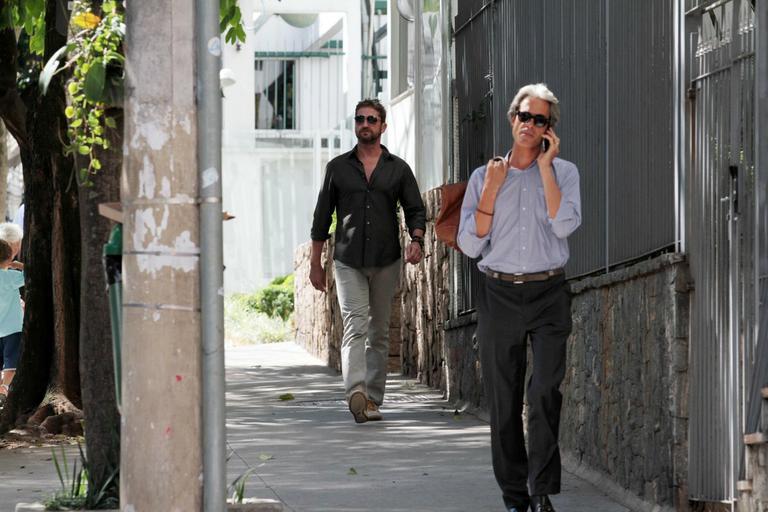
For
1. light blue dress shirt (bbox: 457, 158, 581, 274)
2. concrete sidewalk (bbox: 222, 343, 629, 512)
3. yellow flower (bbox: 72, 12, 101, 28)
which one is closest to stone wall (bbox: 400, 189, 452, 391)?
concrete sidewalk (bbox: 222, 343, 629, 512)

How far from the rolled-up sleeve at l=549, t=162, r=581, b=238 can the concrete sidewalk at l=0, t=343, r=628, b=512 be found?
134 centimetres

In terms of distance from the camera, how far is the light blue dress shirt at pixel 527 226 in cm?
647

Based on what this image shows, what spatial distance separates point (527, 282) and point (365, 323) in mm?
4184

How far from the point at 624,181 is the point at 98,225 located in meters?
2.56

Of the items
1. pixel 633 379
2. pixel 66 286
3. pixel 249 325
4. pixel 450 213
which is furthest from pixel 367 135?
pixel 249 325

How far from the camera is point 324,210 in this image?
35.7 ft

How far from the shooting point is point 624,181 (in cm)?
752

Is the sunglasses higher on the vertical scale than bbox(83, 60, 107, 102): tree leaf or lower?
higher

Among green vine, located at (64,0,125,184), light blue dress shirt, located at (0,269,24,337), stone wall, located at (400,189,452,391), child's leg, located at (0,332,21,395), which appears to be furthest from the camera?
child's leg, located at (0,332,21,395)

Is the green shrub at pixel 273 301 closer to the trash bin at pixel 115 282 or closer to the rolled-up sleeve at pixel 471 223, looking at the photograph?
the rolled-up sleeve at pixel 471 223

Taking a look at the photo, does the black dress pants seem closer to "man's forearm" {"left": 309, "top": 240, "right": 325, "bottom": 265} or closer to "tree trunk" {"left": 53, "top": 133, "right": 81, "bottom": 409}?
"man's forearm" {"left": 309, "top": 240, "right": 325, "bottom": 265}

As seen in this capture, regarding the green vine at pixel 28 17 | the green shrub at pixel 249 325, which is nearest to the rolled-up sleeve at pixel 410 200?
the green vine at pixel 28 17

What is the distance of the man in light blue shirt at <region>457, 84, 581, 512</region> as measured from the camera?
6457 millimetres

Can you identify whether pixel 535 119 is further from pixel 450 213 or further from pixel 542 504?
pixel 542 504
